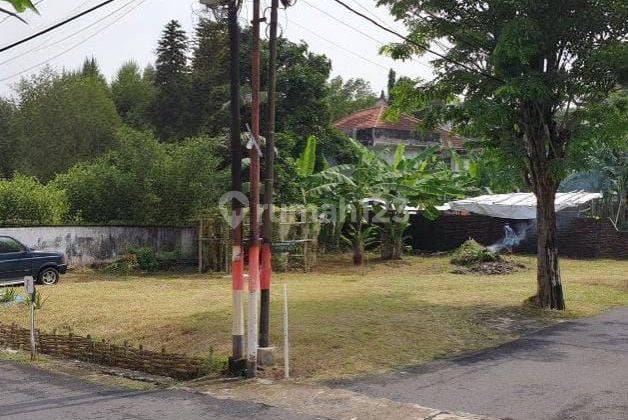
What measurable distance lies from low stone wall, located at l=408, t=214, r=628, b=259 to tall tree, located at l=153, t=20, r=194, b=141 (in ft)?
50.0

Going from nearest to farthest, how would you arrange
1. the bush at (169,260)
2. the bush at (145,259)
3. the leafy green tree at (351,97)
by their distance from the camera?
the bush at (145,259) < the bush at (169,260) < the leafy green tree at (351,97)

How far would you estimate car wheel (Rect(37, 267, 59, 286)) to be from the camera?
59.2ft

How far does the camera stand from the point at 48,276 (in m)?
18.3

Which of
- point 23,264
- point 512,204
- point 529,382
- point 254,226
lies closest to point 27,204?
point 23,264

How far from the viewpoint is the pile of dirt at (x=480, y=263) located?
20203 millimetres

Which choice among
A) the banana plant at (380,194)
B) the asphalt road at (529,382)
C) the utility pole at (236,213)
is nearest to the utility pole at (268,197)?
the utility pole at (236,213)

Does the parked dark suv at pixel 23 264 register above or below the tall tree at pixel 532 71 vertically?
below

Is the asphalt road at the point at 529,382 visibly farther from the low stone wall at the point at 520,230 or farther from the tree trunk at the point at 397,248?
the low stone wall at the point at 520,230

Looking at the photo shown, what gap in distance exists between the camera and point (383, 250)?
24.0 meters

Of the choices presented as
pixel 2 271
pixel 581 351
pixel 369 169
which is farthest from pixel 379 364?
pixel 369 169

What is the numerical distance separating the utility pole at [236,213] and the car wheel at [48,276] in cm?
1086

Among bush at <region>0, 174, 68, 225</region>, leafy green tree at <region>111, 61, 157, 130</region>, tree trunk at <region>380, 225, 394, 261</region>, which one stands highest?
leafy green tree at <region>111, 61, 157, 130</region>

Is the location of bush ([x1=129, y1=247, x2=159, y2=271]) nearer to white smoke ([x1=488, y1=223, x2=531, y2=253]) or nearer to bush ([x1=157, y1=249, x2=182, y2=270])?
bush ([x1=157, y1=249, x2=182, y2=270])

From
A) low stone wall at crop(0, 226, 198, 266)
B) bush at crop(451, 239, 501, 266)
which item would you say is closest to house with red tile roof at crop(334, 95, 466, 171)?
bush at crop(451, 239, 501, 266)
